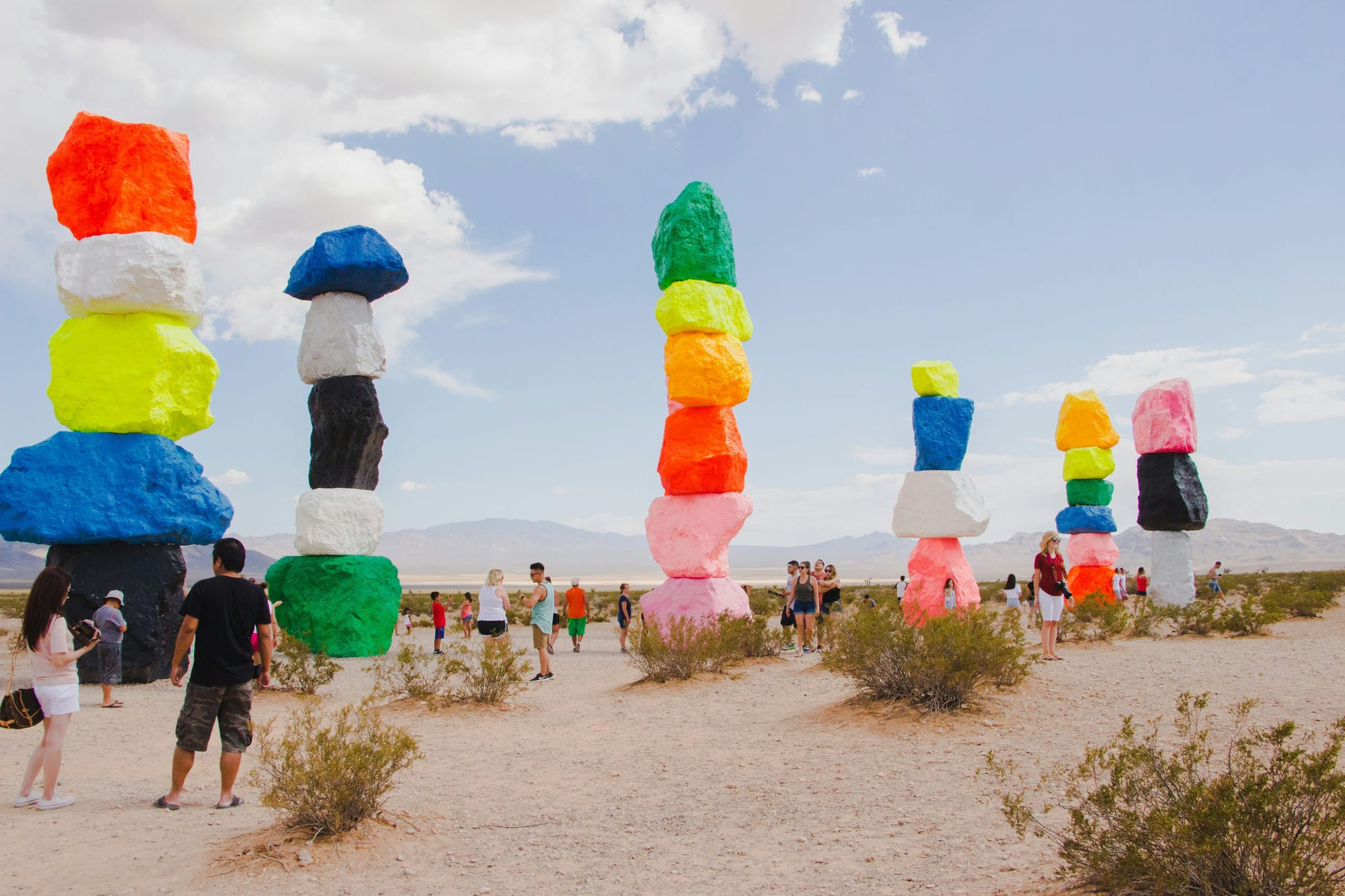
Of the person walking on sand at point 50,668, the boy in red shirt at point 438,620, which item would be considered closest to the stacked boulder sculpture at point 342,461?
the boy in red shirt at point 438,620

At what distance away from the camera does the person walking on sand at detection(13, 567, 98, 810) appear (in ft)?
18.2

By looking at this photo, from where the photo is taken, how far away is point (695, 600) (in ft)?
42.8

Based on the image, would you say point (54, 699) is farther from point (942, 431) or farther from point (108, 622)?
point (942, 431)

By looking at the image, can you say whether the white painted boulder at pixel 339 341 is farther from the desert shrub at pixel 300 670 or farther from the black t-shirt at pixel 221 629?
the black t-shirt at pixel 221 629

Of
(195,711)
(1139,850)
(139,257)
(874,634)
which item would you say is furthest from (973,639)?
(139,257)

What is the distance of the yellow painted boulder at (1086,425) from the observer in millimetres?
23297

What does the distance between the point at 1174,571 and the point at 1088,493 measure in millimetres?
3339

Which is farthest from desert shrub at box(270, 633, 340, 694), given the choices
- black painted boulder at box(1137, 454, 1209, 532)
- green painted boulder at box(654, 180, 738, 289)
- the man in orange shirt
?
black painted boulder at box(1137, 454, 1209, 532)

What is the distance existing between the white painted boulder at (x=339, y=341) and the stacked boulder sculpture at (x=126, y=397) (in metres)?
2.38

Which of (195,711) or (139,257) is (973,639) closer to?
(195,711)

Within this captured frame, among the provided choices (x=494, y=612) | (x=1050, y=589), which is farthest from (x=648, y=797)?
(x=1050, y=589)

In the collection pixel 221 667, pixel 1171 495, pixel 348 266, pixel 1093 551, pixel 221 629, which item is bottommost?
pixel 221 667

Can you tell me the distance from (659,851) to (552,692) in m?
5.87

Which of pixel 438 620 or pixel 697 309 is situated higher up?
pixel 697 309
